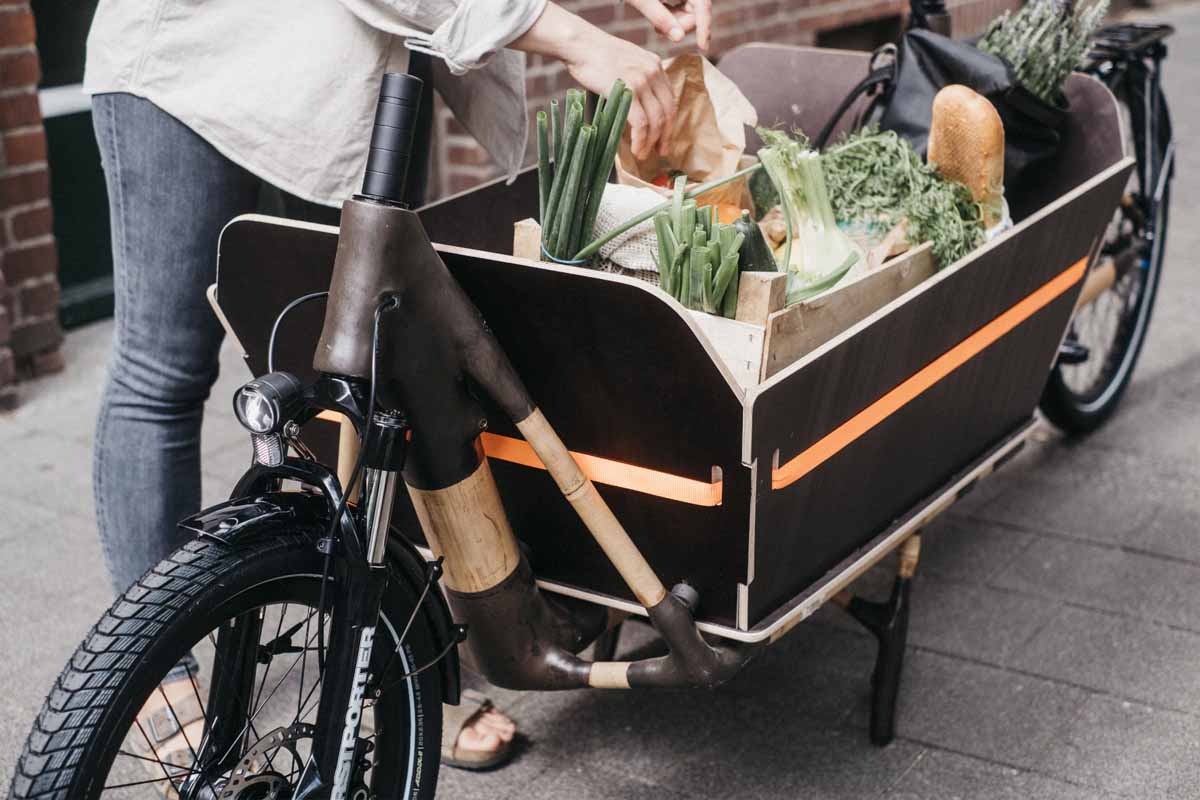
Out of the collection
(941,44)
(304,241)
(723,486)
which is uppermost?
(941,44)

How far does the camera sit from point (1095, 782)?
97.4 inches

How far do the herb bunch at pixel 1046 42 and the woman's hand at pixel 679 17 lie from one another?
2.88 feet

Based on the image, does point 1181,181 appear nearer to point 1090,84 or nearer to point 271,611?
point 1090,84

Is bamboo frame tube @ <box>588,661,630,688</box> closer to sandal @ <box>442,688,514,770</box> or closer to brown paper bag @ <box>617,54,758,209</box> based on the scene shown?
sandal @ <box>442,688,514,770</box>

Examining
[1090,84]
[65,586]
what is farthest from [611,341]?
[65,586]

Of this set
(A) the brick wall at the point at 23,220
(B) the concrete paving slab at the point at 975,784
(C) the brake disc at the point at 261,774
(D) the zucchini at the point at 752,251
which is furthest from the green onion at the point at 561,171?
(A) the brick wall at the point at 23,220

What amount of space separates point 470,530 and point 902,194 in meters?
1.05

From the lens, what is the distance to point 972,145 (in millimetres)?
2516

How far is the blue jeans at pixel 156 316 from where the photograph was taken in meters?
2.16

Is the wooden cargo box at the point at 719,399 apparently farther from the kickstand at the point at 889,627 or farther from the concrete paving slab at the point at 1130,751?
the concrete paving slab at the point at 1130,751

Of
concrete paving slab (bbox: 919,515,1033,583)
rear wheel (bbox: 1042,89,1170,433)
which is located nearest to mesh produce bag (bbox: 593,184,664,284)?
concrete paving slab (bbox: 919,515,1033,583)

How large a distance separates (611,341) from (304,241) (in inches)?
17.7

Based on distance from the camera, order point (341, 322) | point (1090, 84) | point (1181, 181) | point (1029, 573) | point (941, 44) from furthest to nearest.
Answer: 1. point (1181, 181)
2. point (1029, 573)
3. point (1090, 84)
4. point (941, 44)
5. point (341, 322)

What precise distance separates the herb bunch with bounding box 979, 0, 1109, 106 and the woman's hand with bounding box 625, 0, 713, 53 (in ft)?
2.88
